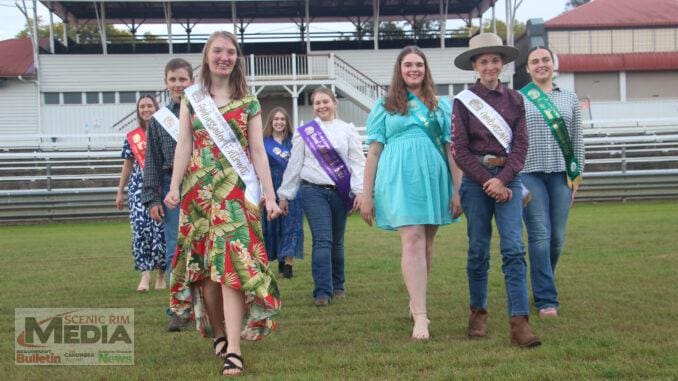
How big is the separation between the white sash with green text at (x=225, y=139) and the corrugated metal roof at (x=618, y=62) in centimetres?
3471

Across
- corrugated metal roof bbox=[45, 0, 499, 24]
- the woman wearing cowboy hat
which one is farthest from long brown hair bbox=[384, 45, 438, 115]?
corrugated metal roof bbox=[45, 0, 499, 24]

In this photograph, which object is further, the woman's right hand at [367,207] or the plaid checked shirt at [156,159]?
the plaid checked shirt at [156,159]

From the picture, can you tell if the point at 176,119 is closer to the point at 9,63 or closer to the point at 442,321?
the point at 442,321

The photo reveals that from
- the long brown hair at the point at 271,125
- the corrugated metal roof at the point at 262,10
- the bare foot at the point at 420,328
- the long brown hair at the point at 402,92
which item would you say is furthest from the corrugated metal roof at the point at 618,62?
the bare foot at the point at 420,328

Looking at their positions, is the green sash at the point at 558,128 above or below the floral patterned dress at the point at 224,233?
above

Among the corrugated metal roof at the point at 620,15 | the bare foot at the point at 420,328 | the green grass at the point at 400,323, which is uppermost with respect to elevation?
the corrugated metal roof at the point at 620,15

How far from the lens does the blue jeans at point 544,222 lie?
6184 mm

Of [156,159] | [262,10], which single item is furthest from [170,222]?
[262,10]

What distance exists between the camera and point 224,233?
A: 15.3ft

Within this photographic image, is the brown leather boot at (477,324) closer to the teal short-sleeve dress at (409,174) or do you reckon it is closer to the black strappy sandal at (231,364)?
the teal short-sleeve dress at (409,174)

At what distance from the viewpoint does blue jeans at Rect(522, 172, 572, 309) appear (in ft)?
20.3

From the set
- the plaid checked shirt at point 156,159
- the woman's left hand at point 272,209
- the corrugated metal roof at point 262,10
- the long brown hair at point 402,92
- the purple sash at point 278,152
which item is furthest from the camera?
the corrugated metal roof at point 262,10

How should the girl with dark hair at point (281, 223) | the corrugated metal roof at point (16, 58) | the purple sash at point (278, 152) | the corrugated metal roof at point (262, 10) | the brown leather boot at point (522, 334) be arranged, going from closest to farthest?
the brown leather boot at point (522, 334) → the girl with dark hair at point (281, 223) → the purple sash at point (278, 152) → the corrugated metal roof at point (16, 58) → the corrugated metal roof at point (262, 10)

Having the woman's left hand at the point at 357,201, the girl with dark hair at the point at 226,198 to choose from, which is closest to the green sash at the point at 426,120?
the girl with dark hair at the point at 226,198
